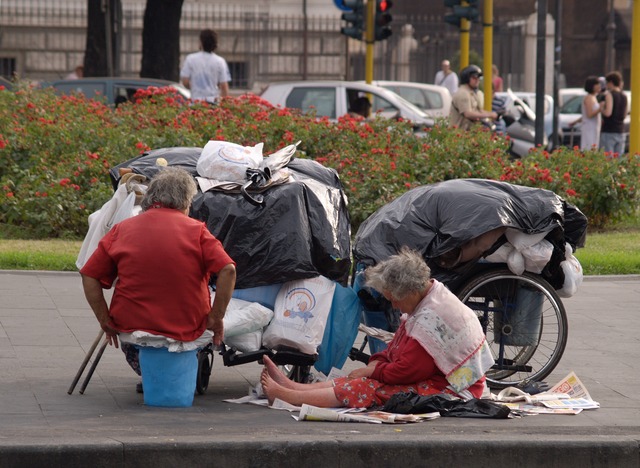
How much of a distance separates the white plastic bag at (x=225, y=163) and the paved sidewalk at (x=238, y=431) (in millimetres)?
1204

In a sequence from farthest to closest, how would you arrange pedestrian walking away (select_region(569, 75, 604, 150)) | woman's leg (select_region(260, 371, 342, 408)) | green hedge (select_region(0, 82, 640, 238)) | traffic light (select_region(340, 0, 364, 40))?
1. traffic light (select_region(340, 0, 364, 40))
2. pedestrian walking away (select_region(569, 75, 604, 150))
3. green hedge (select_region(0, 82, 640, 238))
4. woman's leg (select_region(260, 371, 342, 408))

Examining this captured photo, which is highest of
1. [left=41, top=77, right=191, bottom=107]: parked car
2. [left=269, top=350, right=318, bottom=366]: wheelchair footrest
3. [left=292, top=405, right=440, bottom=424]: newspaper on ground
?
[left=41, top=77, right=191, bottom=107]: parked car

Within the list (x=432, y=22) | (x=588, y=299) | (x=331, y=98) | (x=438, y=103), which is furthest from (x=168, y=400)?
(x=432, y=22)

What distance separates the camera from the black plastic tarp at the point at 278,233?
264 inches

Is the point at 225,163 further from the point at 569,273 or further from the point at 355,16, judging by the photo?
the point at 355,16

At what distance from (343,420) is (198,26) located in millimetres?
32332

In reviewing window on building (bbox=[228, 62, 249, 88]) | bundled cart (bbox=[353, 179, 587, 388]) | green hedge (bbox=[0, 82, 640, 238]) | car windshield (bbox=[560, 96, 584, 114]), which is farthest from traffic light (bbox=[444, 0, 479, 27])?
window on building (bbox=[228, 62, 249, 88])

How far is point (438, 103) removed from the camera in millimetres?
24844

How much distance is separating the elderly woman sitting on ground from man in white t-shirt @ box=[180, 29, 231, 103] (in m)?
10.4

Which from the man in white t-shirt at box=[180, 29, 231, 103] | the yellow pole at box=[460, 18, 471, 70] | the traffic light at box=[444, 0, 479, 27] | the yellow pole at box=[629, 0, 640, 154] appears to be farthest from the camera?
the yellow pole at box=[460, 18, 471, 70]

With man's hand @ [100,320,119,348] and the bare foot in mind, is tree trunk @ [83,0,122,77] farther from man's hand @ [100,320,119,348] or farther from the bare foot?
the bare foot

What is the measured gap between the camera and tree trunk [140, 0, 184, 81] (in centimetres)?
2320

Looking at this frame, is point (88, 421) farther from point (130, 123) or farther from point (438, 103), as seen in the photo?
point (438, 103)

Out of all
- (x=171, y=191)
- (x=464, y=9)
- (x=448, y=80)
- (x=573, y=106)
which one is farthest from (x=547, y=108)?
(x=171, y=191)
